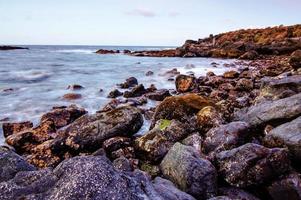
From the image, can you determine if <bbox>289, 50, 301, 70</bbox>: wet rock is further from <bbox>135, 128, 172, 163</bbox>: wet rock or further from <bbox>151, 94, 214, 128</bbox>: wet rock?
<bbox>135, 128, 172, 163</bbox>: wet rock

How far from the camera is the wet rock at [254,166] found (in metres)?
5.32

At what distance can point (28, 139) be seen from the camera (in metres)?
8.29

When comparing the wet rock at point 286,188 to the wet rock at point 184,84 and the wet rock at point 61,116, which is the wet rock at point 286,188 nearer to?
the wet rock at point 61,116

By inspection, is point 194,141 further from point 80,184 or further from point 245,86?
point 245,86

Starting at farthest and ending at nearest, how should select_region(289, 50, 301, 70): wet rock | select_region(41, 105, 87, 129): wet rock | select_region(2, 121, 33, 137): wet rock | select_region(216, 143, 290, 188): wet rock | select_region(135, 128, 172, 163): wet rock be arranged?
select_region(289, 50, 301, 70): wet rock → select_region(41, 105, 87, 129): wet rock → select_region(2, 121, 33, 137): wet rock → select_region(135, 128, 172, 163): wet rock → select_region(216, 143, 290, 188): wet rock

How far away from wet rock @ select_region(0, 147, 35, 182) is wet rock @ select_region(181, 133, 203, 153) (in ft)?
12.0

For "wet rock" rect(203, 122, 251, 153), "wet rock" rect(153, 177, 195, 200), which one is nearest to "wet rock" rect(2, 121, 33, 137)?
"wet rock" rect(203, 122, 251, 153)

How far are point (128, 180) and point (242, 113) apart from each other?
579 centimetres

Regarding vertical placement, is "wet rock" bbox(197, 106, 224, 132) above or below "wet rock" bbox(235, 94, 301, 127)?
below

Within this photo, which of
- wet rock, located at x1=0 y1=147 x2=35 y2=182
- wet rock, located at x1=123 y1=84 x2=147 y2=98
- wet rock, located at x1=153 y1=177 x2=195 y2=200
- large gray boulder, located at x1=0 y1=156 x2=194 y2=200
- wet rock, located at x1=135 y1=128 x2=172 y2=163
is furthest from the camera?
wet rock, located at x1=123 y1=84 x2=147 y2=98

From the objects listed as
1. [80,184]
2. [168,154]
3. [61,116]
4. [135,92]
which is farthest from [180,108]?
[135,92]

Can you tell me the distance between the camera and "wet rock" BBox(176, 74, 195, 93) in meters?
15.7

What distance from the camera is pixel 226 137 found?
6.76 m

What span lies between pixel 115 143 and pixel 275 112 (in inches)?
139
